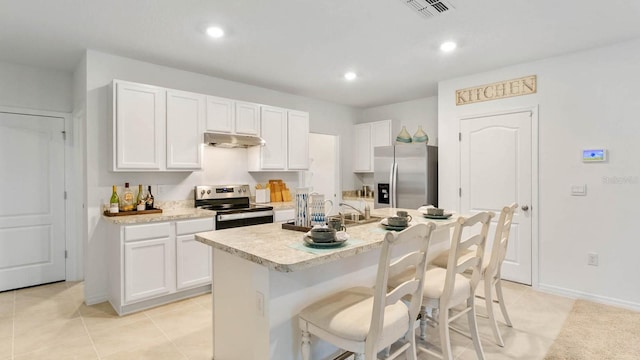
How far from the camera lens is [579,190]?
11.5 ft

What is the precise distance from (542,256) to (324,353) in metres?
2.99

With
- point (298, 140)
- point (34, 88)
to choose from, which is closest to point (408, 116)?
point (298, 140)

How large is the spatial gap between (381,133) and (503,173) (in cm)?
226

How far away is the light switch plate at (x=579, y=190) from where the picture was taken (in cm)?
348

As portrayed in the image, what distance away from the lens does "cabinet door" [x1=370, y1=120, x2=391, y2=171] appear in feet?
18.9

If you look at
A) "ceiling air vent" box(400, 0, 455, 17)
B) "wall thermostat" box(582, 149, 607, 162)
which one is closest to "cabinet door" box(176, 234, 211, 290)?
"ceiling air vent" box(400, 0, 455, 17)

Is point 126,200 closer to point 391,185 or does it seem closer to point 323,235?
point 323,235

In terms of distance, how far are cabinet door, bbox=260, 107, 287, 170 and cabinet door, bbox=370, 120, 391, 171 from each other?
6.18 ft

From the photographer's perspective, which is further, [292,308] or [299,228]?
[299,228]

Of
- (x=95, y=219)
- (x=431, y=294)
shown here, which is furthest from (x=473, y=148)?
(x=95, y=219)

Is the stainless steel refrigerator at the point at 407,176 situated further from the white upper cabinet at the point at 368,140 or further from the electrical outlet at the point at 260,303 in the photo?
the electrical outlet at the point at 260,303

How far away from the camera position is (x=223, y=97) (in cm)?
438

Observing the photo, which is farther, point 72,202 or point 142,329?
point 72,202

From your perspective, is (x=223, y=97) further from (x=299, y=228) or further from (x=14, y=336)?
(x=14, y=336)
